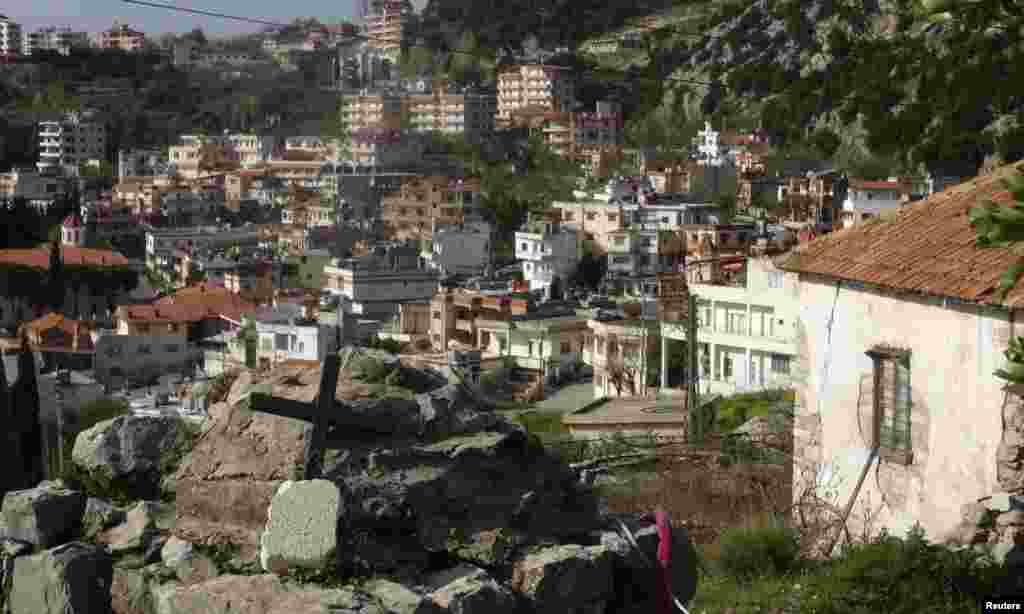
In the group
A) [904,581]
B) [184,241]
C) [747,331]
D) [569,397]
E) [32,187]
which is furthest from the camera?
[32,187]

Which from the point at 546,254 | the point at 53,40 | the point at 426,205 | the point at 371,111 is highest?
the point at 53,40

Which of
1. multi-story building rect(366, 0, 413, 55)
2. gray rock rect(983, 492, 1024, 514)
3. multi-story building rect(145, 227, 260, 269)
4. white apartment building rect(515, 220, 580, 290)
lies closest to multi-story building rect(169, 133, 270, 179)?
multi-story building rect(145, 227, 260, 269)

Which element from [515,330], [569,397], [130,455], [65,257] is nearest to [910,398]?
[130,455]

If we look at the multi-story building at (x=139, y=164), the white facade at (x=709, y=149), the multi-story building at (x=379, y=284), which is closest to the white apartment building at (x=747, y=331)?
the multi-story building at (x=379, y=284)

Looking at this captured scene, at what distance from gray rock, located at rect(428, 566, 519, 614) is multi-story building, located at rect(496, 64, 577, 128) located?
Result: 122m

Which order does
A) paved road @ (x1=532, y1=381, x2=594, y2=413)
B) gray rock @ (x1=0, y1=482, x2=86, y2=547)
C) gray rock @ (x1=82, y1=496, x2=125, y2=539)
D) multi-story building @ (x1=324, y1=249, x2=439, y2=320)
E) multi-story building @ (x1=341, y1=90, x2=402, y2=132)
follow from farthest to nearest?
multi-story building @ (x1=341, y1=90, x2=402, y2=132) < multi-story building @ (x1=324, y1=249, x2=439, y2=320) < paved road @ (x1=532, y1=381, x2=594, y2=413) < gray rock @ (x1=82, y1=496, x2=125, y2=539) < gray rock @ (x1=0, y1=482, x2=86, y2=547)

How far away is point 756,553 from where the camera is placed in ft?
31.2

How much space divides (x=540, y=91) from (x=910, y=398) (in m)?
121

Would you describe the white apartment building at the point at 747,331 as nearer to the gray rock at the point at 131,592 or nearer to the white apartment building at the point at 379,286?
the gray rock at the point at 131,592

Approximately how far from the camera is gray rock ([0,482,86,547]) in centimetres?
749

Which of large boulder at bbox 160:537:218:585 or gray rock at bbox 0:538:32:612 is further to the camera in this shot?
gray rock at bbox 0:538:32:612

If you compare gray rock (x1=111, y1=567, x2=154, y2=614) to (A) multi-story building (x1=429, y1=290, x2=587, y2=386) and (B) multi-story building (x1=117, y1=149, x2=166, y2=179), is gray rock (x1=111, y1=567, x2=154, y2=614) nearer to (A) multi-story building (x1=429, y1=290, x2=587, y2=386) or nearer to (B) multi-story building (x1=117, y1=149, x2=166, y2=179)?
(A) multi-story building (x1=429, y1=290, x2=587, y2=386)

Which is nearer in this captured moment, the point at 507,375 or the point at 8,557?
the point at 8,557

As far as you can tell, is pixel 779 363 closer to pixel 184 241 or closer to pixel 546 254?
pixel 546 254
